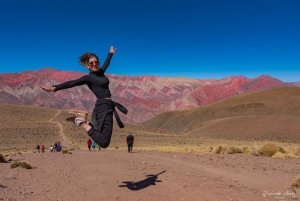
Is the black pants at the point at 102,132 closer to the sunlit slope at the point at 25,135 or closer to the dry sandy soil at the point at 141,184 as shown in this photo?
the dry sandy soil at the point at 141,184

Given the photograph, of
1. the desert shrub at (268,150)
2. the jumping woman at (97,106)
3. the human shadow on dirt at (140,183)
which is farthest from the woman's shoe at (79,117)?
the desert shrub at (268,150)

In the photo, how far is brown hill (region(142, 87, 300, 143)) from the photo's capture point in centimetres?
7894

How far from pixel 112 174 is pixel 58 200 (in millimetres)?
3862

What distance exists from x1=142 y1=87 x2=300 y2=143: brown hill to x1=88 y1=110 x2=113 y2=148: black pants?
216ft

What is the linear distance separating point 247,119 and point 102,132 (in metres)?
91.8

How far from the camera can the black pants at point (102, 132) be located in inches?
265

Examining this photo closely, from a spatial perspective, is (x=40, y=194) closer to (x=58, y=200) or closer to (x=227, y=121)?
(x=58, y=200)

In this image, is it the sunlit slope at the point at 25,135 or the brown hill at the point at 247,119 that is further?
the brown hill at the point at 247,119

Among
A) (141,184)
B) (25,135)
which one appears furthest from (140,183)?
(25,135)

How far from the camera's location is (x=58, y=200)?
8.23 m

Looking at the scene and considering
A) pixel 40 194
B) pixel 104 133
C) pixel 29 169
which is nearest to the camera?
pixel 104 133

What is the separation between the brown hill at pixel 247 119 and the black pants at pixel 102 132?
216 feet

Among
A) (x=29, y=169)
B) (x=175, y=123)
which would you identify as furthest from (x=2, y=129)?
(x=175, y=123)

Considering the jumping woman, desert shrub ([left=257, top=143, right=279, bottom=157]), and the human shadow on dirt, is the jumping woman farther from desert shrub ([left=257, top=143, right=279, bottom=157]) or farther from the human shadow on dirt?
desert shrub ([left=257, top=143, right=279, bottom=157])
